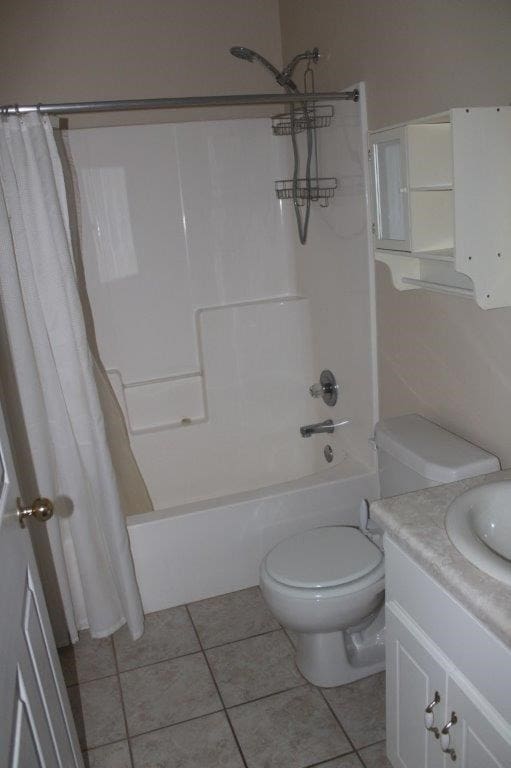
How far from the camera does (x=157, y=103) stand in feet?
6.52

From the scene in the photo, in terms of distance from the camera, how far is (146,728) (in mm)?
1892

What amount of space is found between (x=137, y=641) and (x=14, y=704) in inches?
54.0

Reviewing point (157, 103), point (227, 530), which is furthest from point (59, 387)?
point (157, 103)

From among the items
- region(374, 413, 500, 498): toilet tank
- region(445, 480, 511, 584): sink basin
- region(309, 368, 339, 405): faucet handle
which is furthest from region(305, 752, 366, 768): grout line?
region(309, 368, 339, 405): faucet handle

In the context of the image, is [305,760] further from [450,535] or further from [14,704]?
[14,704]

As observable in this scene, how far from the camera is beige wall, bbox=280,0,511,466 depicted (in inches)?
59.2

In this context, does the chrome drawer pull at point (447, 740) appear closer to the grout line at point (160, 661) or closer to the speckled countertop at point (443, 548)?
the speckled countertop at point (443, 548)

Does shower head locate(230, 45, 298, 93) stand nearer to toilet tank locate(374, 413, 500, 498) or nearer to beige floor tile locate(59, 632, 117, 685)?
toilet tank locate(374, 413, 500, 498)

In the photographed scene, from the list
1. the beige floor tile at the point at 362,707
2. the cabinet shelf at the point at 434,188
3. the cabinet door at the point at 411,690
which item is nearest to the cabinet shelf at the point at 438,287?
the cabinet shelf at the point at 434,188

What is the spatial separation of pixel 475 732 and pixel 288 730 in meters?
0.86

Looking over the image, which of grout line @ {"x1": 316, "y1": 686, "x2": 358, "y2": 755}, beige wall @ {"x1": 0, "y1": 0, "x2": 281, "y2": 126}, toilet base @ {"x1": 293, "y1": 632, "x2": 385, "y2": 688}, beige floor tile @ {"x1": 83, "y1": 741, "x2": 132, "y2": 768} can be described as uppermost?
beige wall @ {"x1": 0, "y1": 0, "x2": 281, "y2": 126}

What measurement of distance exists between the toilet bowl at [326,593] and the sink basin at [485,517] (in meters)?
0.58

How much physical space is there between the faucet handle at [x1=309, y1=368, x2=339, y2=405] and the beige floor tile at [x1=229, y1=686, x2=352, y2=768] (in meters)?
1.18

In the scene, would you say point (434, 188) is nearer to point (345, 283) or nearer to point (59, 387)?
point (345, 283)
